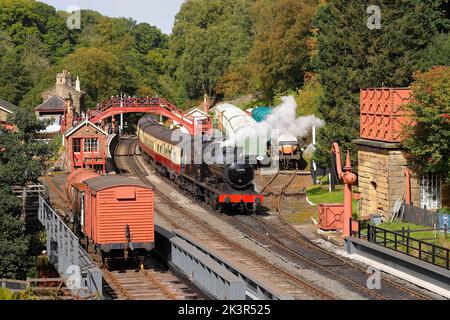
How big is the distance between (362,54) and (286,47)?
22929 millimetres

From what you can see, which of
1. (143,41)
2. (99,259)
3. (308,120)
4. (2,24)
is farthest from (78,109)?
(143,41)

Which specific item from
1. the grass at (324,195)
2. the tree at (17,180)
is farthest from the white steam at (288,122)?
the tree at (17,180)

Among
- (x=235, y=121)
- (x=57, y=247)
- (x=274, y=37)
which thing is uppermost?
(x=274, y=37)

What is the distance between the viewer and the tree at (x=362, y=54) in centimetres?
4388

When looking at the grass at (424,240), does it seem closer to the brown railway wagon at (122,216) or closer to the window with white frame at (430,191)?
the window with white frame at (430,191)

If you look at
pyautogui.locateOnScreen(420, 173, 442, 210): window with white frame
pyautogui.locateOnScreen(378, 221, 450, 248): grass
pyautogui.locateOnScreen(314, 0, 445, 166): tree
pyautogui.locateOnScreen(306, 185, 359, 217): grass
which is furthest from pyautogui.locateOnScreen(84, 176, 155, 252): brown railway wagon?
pyautogui.locateOnScreen(314, 0, 445, 166): tree

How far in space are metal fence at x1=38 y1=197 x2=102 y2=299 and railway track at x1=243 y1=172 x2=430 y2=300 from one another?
24.1ft

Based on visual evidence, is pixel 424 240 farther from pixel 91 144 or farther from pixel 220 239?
pixel 91 144

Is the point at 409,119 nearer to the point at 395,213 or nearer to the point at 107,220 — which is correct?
the point at 395,213

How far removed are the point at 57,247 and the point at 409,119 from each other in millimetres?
14213

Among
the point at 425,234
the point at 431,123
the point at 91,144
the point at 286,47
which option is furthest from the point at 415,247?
the point at 286,47

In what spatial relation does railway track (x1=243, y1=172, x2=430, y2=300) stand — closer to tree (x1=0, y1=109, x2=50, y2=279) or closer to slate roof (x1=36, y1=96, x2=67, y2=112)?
tree (x1=0, y1=109, x2=50, y2=279)

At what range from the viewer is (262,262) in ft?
91.4

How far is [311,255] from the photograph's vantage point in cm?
2923
